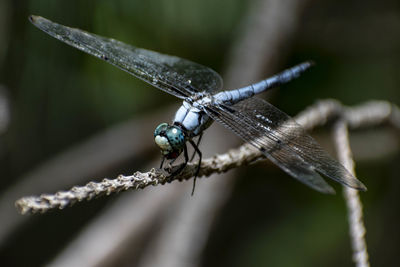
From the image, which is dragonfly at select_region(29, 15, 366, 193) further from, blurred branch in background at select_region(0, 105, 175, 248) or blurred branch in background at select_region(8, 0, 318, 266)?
blurred branch in background at select_region(0, 105, 175, 248)

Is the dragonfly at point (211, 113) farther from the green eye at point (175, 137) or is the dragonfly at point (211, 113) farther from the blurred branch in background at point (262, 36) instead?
the blurred branch in background at point (262, 36)

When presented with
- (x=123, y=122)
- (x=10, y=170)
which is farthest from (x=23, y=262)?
(x=123, y=122)

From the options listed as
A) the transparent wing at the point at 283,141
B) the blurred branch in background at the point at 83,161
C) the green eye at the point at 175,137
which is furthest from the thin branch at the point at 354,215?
the blurred branch in background at the point at 83,161

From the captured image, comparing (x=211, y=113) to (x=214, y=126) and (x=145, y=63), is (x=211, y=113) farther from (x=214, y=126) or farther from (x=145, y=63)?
(x=214, y=126)

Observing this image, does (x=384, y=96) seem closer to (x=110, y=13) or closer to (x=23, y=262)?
(x=110, y=13)

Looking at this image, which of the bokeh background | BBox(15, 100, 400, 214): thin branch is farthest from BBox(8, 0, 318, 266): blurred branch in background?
BBox(15, 100, 400, 214): thin branch

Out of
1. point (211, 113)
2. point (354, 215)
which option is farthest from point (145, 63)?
point (354, 215)

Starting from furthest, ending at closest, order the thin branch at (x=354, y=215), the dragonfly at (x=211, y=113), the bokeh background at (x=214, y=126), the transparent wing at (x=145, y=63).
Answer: the bokeh background at (x=214, y=126)
the transparent wing at (x=145, y=63)
the dragonfly at (x=211, y=113)
the thin branch at (x=354, y=215)
